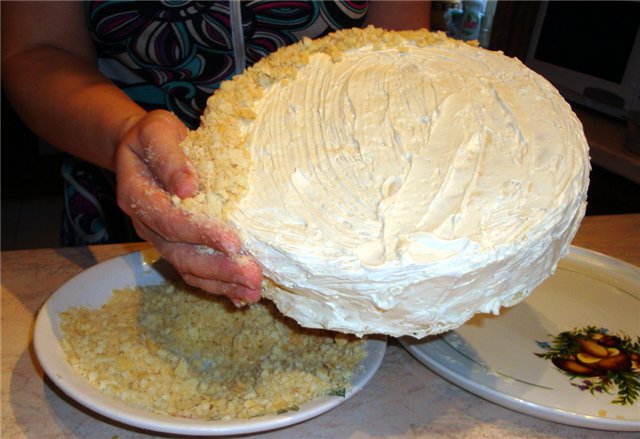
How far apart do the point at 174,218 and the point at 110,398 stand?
11.9 inches

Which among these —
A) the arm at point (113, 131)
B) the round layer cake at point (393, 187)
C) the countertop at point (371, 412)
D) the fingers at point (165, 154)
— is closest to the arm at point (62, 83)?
the arm at point (113, 131)

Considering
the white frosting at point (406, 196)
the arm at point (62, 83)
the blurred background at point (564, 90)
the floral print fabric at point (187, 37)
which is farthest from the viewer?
the blurred background at point (564, 90)

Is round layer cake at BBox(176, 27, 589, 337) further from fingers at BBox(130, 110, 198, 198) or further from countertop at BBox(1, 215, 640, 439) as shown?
countertop at BBox(1, 215, 640, 439)

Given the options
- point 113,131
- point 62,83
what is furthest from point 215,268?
point 62,83

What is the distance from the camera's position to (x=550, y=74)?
2.81 meters

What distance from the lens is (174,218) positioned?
76 centimetres

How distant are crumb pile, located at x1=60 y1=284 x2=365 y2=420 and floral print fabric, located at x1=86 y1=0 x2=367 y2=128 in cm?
51

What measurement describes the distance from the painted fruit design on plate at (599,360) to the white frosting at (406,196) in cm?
25

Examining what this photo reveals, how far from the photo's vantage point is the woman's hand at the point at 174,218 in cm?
74

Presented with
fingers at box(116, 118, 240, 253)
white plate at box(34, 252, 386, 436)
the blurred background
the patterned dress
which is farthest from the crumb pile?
the blurred background

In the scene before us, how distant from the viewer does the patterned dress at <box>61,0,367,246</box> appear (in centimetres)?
121

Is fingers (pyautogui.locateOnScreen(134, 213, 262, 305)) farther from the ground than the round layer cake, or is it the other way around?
the round layer cake

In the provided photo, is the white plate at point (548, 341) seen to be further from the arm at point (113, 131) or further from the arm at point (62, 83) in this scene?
the arm at point (62, 83)

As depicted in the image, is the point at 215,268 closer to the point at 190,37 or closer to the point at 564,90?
the point at 190,37
